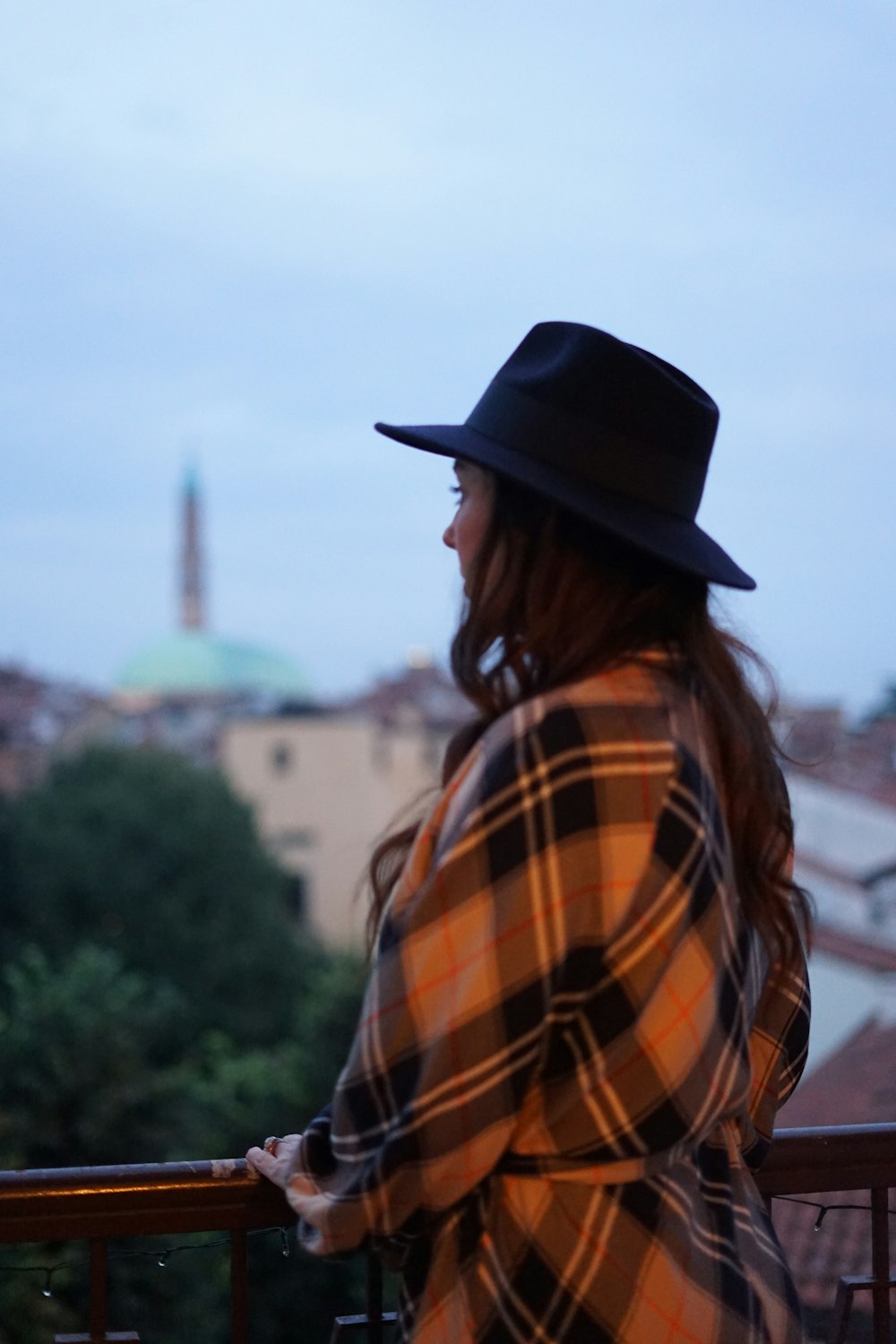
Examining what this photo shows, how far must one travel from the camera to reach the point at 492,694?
3.59 feet

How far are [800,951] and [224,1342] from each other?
14272 millimetres

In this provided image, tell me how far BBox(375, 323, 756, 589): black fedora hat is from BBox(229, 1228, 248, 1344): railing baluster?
0.77 meters

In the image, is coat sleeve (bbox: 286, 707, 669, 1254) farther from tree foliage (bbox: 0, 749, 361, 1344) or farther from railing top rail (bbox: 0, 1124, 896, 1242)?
tree foliage (bbox: 0, 749, 361, 1344)

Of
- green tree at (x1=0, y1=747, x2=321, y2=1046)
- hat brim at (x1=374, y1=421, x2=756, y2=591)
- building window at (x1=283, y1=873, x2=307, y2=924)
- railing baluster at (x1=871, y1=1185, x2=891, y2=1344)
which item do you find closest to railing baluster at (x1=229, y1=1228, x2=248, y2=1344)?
railing baluster at (x1=871, y1=1185, x2=891, y2=1344)

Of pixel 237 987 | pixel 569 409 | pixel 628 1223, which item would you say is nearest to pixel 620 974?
pixel 628 1223

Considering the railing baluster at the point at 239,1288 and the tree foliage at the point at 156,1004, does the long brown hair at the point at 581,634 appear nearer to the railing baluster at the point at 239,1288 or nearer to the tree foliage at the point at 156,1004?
the railing baluster at the point at 239,1288

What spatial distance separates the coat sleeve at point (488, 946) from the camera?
1.01 m

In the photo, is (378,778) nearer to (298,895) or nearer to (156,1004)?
(298,895)

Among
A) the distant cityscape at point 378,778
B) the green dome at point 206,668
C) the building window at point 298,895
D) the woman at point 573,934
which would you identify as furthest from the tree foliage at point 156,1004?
the green dome at point 206,668

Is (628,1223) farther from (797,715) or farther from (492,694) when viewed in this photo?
(797,715)

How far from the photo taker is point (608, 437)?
3.67ft

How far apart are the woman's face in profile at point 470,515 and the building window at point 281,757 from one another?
1264 inches

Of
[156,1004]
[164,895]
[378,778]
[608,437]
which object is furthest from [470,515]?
[378,778]

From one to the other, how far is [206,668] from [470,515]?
62.3 m
